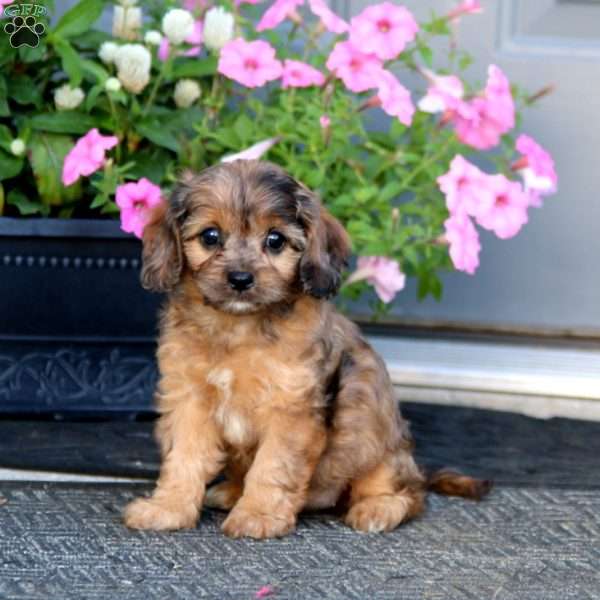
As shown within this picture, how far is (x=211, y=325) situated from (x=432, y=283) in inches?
55.8

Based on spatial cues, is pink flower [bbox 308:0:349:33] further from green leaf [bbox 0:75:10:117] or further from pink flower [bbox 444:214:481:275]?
green leaf [bbox 0:75:10:117]

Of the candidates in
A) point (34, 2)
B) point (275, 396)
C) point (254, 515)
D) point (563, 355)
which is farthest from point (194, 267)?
point (563, 355)

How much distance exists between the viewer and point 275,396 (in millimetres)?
3627

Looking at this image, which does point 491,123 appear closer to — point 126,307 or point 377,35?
point 377,35

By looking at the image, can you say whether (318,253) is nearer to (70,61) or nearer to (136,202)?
(136,202)

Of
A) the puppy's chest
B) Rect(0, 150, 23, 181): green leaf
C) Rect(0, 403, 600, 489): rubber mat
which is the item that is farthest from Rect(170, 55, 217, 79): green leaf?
the puppy's chest

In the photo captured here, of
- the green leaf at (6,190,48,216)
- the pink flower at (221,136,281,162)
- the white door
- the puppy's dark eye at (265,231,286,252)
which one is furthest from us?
the white door

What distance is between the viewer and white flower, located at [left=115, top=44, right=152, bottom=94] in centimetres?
455

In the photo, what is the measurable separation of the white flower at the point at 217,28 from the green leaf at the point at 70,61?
43cm

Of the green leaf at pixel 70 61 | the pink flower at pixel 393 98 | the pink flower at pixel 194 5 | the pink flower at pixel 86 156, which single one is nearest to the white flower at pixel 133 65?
the green leaf at pixel 70 61

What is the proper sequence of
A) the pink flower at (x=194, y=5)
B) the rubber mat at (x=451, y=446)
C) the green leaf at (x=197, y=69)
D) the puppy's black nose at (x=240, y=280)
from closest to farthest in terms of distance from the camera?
the puppy's black nose at (x=240, y=280) → the rubber mat at (x=451, y=446) → the green leaf at (x=197, y=69) → the pink flower at (x=194, y=5)

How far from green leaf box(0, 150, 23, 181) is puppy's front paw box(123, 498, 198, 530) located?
1400mm

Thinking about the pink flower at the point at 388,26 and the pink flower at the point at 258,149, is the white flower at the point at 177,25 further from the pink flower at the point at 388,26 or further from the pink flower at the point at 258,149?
the pink flower at the point at 388,26

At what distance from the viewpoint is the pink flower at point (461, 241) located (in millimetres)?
4469
